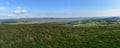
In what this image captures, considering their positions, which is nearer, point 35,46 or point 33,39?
point 35,46

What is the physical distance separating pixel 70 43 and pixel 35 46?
13.6 feet

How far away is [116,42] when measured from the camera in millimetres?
21188

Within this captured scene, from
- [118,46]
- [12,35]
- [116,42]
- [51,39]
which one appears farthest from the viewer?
[12,35]

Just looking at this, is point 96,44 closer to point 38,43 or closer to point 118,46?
point 118,46

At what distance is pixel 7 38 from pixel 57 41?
6645 mm

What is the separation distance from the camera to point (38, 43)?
21453 mm

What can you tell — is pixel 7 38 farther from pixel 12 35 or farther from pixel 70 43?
pixel 70 43

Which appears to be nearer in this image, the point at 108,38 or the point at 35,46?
the point at 35,46

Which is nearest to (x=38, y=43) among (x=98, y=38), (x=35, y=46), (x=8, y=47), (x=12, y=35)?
(x=35, y=46)

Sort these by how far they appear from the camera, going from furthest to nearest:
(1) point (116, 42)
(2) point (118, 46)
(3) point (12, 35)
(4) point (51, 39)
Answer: (3) point (12, 35)
(4) point (51, 39)
(1) point (116, 42)
(2) point (118, 46)

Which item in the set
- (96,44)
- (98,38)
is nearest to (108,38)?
(98,38)

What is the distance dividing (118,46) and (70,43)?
5.42 m

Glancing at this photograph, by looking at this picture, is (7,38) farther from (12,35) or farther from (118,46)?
(118,46)

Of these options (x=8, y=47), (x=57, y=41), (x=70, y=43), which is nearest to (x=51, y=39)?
(x=57, y=41)
